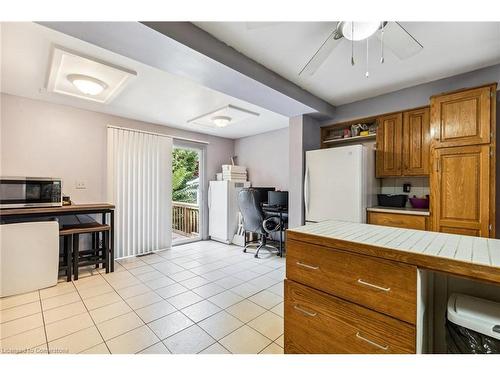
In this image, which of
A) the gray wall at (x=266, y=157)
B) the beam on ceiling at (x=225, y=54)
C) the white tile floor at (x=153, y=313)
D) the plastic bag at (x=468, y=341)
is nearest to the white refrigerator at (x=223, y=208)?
the gray wall at (x=266, y=157)

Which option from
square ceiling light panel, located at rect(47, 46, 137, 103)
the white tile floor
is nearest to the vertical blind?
the white tile floor

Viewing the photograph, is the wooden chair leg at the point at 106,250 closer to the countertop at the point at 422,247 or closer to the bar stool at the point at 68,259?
the bar stool at the point at 68,259

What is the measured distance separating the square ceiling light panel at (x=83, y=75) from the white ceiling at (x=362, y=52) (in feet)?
3.60

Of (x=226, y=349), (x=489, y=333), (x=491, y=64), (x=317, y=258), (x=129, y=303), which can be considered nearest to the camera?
(x=489, y=333)

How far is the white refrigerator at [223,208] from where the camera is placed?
4461 millimetres

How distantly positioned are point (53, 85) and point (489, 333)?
12.5ft

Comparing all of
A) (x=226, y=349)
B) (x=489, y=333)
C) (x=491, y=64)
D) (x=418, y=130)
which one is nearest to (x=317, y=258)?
(x=489, y=333)

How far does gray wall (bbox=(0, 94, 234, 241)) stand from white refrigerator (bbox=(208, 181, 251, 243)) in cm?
185

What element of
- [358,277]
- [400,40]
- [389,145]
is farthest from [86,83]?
[389,145]

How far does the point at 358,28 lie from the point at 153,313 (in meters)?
2.70

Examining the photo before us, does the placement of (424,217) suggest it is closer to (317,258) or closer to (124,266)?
(317,258)

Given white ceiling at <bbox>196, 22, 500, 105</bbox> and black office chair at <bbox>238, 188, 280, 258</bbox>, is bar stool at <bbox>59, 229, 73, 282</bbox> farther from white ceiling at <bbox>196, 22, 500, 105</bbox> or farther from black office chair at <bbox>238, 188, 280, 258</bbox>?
white ceiling at <bbox>196, 22, 500, 105</bbox>

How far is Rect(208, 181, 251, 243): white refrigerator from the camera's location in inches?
176
